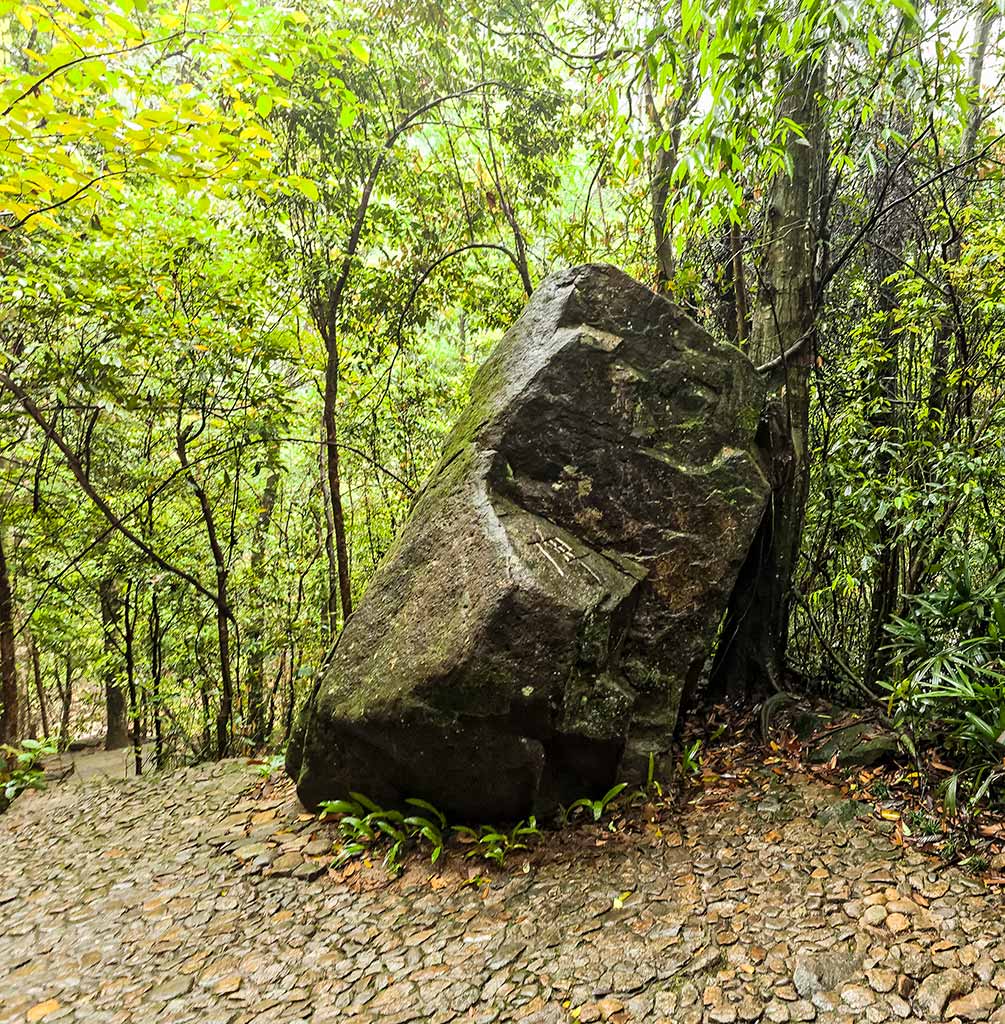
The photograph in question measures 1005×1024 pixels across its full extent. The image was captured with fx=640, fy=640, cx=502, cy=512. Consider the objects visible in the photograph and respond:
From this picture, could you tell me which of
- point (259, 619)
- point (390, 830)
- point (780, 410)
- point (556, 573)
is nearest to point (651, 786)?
point (556, 573)

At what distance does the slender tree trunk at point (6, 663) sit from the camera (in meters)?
6.37

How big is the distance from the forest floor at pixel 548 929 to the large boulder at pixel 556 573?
0.46 m

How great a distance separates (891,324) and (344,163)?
496cm

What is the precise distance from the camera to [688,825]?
137 inches

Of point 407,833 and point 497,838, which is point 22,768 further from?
point 497,838

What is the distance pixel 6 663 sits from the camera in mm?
6535

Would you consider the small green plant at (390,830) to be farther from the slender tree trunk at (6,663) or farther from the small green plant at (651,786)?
the slender tree trunk at (6,663)

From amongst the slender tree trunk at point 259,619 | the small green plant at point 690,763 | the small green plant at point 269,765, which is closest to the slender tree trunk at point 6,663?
the slender tree trunk at point 259,619

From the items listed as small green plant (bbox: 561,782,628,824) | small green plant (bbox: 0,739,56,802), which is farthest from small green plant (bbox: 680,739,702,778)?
small green plant (bbox: 0,739,56,802)

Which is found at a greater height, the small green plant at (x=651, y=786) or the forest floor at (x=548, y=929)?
the small green plant at (x=651, y=786)

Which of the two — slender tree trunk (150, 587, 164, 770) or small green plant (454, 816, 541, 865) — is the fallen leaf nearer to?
small green plant (454, 816, 541, 865)

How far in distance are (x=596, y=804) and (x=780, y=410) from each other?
115 inches

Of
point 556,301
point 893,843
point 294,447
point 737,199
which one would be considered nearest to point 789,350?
point 556,301

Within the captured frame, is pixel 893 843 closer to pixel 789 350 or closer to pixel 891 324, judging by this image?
pixel 789 350
